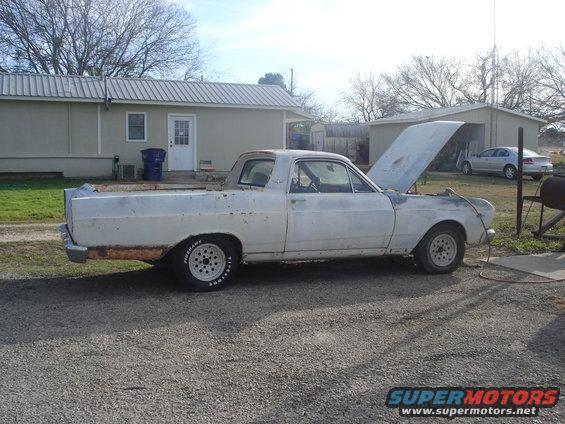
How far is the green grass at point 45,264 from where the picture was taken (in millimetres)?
8117

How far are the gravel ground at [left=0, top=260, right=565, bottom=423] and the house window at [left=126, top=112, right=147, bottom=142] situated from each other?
14491 millimetres

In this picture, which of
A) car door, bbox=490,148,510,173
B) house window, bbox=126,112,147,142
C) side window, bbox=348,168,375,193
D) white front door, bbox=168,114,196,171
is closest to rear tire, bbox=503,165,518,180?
car door, bbox=490,148,510,173

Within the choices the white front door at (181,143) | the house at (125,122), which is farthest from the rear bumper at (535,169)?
the white front door at (181,143)

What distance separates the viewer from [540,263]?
9133mm

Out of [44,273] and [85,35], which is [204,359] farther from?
[85,35]

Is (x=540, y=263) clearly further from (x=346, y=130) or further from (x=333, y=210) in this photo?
(x=346, y=130)

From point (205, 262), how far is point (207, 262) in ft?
0.07

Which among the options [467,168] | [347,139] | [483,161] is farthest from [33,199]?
[347,139]

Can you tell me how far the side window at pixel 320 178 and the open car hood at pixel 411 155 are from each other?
1.24m

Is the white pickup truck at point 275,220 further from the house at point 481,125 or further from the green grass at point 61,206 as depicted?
the house at point 481,125

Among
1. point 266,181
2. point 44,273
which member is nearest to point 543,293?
point 266,181

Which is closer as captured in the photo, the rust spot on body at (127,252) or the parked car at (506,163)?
the rust spot on body at (127,252)

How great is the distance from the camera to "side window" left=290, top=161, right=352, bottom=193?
757cm

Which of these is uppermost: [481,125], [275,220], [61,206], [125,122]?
[481,125]
